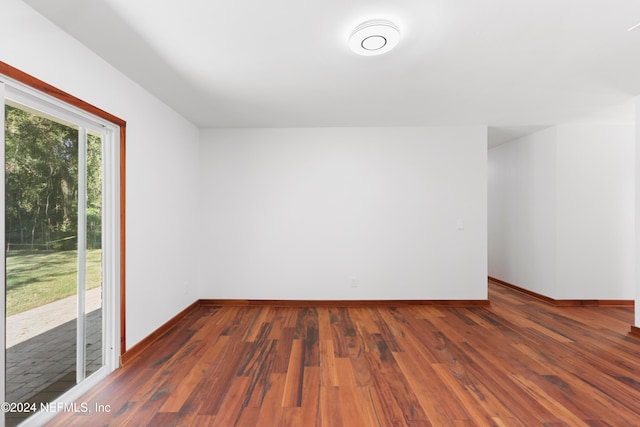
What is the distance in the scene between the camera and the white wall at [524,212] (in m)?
4.09

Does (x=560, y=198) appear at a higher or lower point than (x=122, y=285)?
higher

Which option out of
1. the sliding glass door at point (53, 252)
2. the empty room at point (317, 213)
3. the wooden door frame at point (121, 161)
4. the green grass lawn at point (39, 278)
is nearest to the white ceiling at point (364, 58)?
the empty room at point (317, 213)

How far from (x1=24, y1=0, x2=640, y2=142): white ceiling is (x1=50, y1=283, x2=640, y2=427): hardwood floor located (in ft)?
8.00

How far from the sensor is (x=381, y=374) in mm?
2223

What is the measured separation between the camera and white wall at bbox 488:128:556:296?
409 cm

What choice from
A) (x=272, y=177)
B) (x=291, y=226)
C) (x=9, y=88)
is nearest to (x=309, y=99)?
(x=272, y=177)

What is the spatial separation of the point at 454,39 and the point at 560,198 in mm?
3401

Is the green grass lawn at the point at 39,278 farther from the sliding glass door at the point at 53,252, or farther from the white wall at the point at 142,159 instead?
the white wall at the point at 142,159

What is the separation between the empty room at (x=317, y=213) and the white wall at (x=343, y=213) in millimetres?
31

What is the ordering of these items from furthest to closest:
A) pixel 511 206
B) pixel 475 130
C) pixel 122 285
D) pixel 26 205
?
pixel 511 206, pixel 475 130, pixel 122 285, pixel 26 205


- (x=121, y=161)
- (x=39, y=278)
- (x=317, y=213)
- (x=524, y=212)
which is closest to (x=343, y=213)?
(x=317, y=213)

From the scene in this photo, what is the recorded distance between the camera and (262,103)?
306 centimetres

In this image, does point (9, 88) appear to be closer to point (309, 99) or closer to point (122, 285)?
point (122, 285)

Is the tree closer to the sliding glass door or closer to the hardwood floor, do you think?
the sliding glass door
